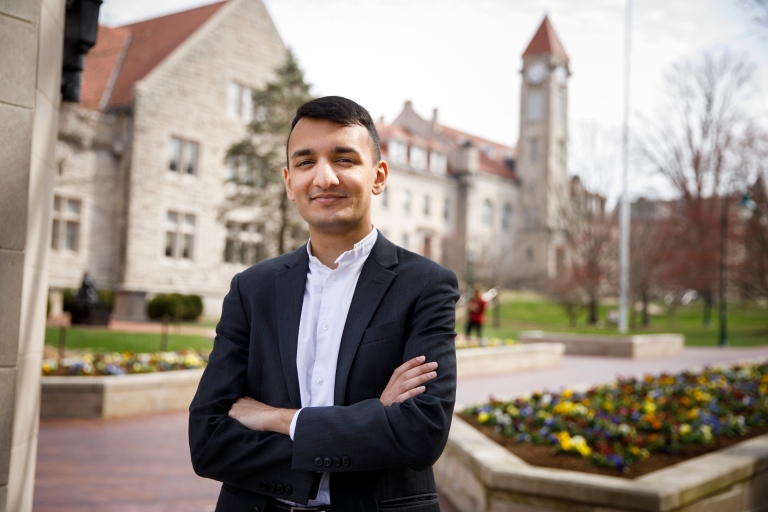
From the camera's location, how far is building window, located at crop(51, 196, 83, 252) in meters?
26.5

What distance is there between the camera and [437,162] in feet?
186

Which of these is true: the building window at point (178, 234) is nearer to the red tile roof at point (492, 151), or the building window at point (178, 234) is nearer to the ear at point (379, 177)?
the ear at point (379, 177)

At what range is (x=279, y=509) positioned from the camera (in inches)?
89.3

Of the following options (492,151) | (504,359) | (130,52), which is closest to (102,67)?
(130,52)

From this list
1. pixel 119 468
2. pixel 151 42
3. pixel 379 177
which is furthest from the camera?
pixel 151 42

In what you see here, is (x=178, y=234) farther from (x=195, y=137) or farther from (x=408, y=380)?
(x=408, y=380)

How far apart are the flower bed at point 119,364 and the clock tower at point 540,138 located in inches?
2103

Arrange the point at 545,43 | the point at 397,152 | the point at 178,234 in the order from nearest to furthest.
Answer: the point at 178,234
the point at 397,152
the point at 545,43

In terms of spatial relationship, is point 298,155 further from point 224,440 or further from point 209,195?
point 209,195

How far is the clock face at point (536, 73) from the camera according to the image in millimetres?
64125

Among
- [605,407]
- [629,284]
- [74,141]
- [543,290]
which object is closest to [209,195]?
[74,141]

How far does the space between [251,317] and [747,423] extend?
6.92 m

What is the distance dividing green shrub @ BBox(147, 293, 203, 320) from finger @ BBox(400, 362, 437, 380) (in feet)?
76.6

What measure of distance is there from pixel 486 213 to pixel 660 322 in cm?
2234
